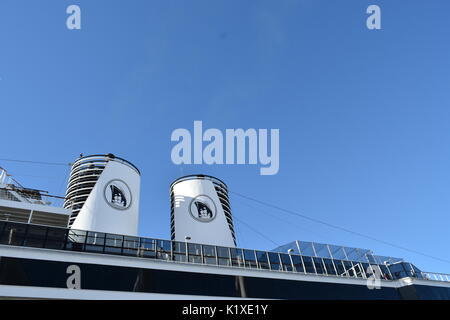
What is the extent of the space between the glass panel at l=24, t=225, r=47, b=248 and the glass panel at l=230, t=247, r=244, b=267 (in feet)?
33.4

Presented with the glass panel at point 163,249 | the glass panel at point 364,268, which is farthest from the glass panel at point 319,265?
the glass panel at point 163,249

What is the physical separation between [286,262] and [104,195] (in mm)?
13691

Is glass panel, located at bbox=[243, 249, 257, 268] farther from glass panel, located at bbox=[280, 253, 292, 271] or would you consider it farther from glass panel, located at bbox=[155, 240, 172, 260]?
glass panel, located at bbox=[155, 240, 172, 260]

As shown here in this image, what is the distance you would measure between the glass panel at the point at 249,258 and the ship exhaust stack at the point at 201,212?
634cm

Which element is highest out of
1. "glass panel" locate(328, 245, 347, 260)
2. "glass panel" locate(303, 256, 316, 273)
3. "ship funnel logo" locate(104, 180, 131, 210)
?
"ship funnel logo" locate(104, 180, 131, 210)

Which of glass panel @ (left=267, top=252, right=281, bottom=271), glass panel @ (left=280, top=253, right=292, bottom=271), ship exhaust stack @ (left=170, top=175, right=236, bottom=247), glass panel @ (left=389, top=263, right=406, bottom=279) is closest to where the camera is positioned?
glass panel @ (left=267, top=252, right=281, bottom=271)

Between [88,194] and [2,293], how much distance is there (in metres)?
11.5

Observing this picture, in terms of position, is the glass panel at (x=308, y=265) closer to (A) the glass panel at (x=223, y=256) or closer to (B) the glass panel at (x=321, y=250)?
(B) the glass panel at (x=321, y=250)

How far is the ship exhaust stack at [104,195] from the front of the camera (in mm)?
24453

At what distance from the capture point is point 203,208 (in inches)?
1161

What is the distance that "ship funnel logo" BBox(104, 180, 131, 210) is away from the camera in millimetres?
25625

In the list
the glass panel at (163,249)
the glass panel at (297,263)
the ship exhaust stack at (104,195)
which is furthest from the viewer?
the ship exhaust stack at (104,195)

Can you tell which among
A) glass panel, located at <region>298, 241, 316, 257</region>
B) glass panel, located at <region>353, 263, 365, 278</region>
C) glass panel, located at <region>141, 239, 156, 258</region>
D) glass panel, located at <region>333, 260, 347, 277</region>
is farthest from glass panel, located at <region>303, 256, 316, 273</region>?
glass panel, located at <region>141, 239, 156, 258</region>

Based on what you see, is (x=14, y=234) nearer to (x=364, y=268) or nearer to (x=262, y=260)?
(x=262, y=260)
